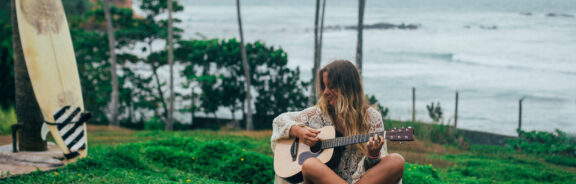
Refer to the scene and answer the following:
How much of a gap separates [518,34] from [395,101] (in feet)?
34.6

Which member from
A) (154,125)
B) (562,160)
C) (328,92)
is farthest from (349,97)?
(154,125)

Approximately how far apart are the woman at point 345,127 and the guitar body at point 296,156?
7cm

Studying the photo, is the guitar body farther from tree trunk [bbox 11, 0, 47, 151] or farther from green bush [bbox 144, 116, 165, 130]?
green bush [bbox 144, 116, 165, 130]

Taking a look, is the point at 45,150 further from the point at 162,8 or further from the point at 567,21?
the point at 567,21

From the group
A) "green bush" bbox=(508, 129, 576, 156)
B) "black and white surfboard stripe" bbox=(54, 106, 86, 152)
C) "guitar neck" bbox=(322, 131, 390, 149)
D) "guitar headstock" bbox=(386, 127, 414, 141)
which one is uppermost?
"guitar headstock" bbox=(386, 127, 414, 141)

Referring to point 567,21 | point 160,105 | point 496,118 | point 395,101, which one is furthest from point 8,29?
point 567,21

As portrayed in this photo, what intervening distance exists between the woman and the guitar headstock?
80 millimetres

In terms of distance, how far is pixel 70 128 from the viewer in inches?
255

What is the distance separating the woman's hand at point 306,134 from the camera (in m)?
3.88

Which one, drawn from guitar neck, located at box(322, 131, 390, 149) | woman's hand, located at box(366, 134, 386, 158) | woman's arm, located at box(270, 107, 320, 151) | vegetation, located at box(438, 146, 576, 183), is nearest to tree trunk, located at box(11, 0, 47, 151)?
woman's arm, located at box(270, 107, 320, 151)

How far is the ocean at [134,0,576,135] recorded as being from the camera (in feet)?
70.6

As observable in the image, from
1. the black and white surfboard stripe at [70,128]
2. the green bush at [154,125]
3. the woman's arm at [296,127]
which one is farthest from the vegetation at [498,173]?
the green bush at [154,125]

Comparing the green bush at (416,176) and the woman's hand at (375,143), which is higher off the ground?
the woman's hand at (375,143)

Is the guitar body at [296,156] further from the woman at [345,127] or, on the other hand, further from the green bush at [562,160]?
the green bush at [562,160]
